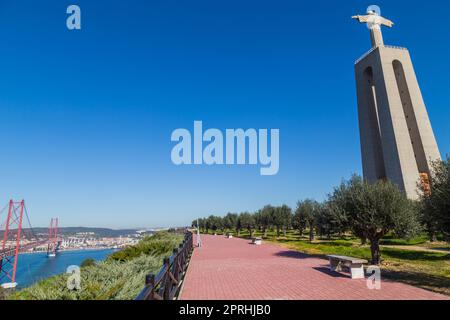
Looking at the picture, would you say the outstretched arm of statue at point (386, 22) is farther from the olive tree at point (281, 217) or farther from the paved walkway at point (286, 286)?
the paved walkway at point (286, 286)

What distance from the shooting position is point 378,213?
1486cm

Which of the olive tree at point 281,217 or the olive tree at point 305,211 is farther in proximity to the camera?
the olive tree at point 281,217

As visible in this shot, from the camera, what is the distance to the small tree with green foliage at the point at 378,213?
14508 mm

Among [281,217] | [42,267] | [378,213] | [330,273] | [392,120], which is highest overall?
[392,120]

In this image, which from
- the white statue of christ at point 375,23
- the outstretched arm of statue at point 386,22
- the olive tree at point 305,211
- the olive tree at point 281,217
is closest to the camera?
the olive tree at point 305,211

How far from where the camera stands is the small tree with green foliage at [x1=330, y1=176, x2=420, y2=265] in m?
14.5

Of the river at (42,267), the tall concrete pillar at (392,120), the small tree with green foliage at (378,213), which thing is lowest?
the river at (42,267)

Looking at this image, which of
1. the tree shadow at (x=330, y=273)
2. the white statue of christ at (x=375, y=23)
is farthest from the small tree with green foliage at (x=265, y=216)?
the white statue of christ at (x=375, y=23)

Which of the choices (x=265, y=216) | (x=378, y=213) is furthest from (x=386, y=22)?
(x=378, y=213)

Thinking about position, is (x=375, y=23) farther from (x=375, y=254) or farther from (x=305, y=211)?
(x=375, y=254)
